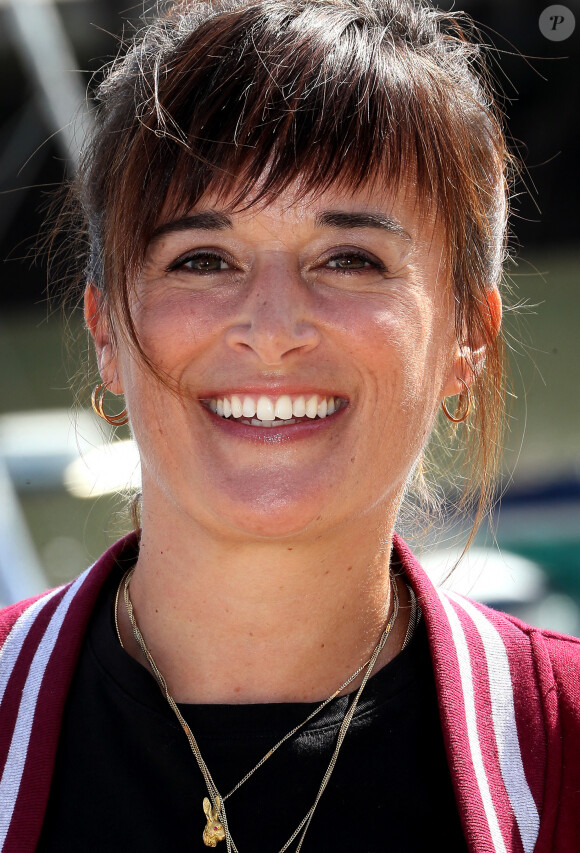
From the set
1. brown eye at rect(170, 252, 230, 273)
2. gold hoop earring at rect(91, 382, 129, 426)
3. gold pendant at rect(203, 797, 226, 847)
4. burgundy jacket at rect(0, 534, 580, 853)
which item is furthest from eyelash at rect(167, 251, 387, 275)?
gold pendant at rect(203, 797, 226, 847)

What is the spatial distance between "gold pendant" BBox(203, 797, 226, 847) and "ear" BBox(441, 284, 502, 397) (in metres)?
0.61

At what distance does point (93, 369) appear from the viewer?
181cm

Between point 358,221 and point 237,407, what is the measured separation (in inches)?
10.6

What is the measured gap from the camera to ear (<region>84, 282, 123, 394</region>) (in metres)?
1.48

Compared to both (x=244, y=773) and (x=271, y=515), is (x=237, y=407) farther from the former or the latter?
(x=244, y=773)

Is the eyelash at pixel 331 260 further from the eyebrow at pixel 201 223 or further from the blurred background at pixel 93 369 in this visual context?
the blurred background at pixel 93 369

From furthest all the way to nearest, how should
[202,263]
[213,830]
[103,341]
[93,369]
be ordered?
[93,369]
[103,341]
[202,263]
[213,830]

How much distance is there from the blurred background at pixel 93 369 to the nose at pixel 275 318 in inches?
23.6

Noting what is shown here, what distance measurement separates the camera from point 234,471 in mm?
1287

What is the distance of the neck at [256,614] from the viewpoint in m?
1.36

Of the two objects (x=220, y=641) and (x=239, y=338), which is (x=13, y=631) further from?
(x=239, y=338)

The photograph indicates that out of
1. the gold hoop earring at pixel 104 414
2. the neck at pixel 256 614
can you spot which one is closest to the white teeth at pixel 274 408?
the neck at pixel 256 614

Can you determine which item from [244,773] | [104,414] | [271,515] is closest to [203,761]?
[244,773]

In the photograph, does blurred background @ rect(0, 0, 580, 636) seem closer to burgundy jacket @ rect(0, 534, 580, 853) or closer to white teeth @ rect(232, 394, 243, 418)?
burgundy jacket @ rect(0, 534, 580, 853)
